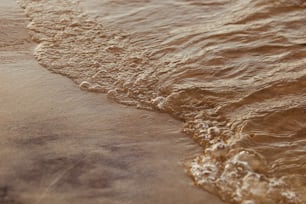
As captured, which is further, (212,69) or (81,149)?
(212,69)

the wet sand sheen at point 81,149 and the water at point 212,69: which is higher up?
the water at point 212,69

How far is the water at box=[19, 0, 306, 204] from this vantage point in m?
2.21

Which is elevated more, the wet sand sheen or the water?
the water

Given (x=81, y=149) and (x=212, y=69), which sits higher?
(x=212, y=69)

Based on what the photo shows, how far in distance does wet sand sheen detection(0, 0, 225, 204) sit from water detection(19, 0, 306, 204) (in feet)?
0.36

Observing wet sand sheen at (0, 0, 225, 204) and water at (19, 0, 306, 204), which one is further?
water at (19, 0, 306, 204)

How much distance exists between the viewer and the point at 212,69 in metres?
3.10

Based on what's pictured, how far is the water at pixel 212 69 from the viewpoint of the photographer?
2.21 meters

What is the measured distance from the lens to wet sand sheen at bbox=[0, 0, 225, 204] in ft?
6.80

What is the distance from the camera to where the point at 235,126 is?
8.24ft

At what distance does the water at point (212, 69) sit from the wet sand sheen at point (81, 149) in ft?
0.36

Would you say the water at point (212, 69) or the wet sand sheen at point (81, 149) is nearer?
the wet sand sheen at point (81, 149)

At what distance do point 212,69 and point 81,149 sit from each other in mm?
1134

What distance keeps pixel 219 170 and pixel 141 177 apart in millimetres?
361
